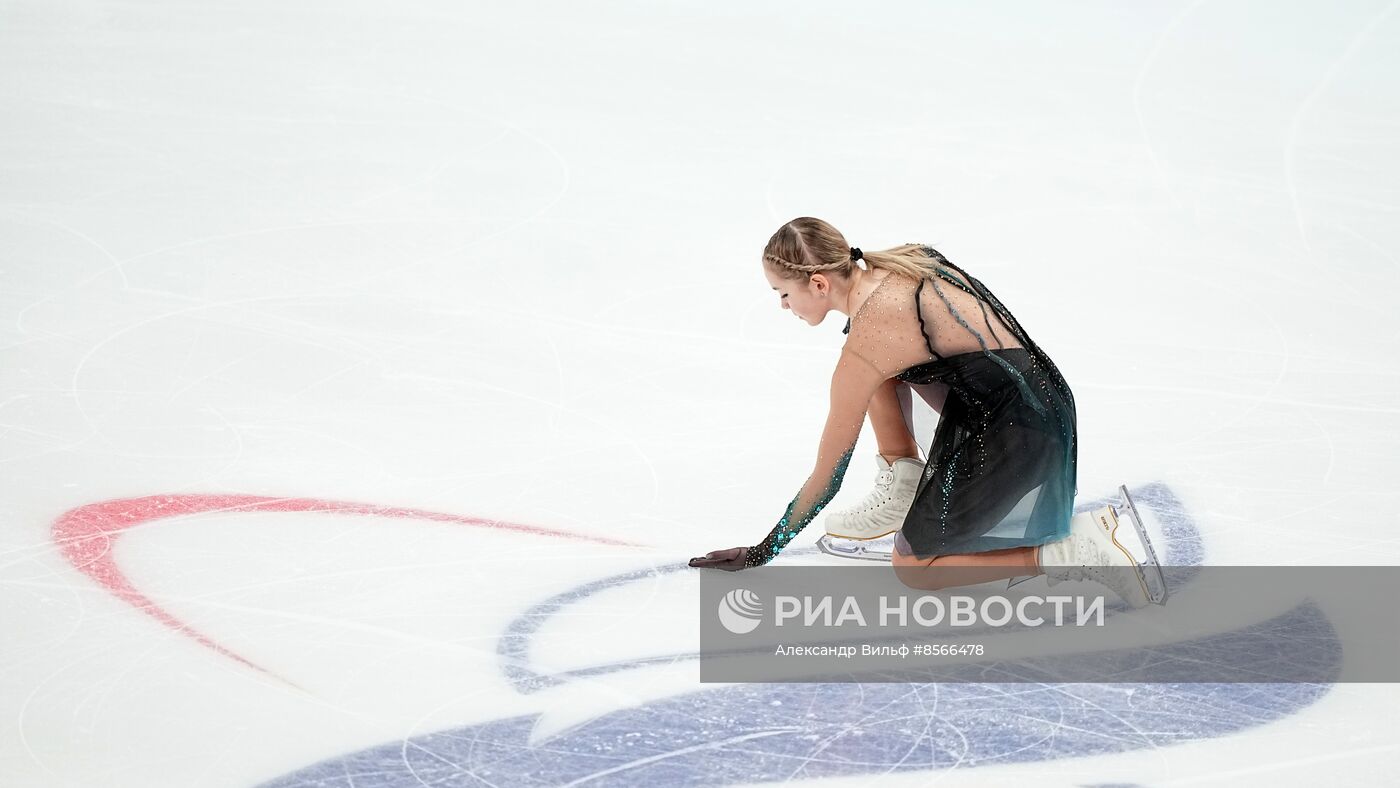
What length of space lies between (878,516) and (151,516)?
174 centimetres

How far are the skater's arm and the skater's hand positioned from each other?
0.14m

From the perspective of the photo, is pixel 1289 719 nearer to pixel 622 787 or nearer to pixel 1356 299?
pixel 622 787

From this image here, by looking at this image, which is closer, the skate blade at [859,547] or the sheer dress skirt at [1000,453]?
the sheer dress skirt at [1000,453]

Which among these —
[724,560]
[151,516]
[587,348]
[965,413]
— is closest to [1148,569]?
[965,413]

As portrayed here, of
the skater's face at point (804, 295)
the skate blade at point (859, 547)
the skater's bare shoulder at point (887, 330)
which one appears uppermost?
the skater's face at point (804, 295)

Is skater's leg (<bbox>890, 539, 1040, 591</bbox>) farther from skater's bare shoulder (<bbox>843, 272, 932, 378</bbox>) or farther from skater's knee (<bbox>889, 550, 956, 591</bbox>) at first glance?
skater's bare shoulder (<bbox>843, 272, 932, 378</bbox>)

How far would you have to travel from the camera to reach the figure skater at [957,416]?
9.35 ft

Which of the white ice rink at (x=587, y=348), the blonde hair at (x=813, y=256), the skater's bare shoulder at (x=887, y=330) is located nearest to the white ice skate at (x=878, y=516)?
the white ice rink at (x=587, y=348)

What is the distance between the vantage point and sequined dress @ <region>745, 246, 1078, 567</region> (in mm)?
2848

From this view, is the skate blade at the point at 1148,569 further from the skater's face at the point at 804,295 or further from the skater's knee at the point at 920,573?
the skater's face at the point at 804,295

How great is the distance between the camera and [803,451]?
12.5 feet

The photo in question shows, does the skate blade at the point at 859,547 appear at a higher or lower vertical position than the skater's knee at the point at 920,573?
higher

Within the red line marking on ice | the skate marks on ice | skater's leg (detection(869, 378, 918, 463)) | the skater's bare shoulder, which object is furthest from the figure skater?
the red line marking on ice

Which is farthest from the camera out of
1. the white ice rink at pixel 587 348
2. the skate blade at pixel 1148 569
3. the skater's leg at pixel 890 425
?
the skater's leg at pixel 890 425
